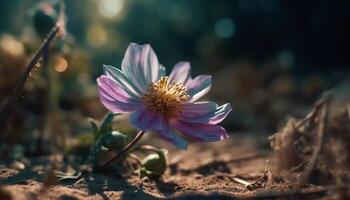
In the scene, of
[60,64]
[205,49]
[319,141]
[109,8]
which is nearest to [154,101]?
[319,141]

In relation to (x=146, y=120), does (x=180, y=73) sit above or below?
above

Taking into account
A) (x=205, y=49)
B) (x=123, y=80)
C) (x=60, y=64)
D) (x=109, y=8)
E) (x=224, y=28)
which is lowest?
(x=123, y=80)

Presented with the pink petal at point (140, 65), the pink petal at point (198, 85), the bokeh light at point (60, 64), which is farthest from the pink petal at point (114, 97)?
the bokeh light at point (60, 64)

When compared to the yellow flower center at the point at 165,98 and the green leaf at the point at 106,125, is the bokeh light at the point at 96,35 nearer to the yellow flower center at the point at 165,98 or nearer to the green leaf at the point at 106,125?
the green leaf at the point at 106,125

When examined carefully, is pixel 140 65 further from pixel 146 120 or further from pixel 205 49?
pixel 205 49

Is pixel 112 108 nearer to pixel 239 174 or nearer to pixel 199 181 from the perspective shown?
pixel 199 181

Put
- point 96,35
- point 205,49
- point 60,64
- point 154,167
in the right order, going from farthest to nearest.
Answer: point 96,35
point 205,49
point 60,64
point 154,167
